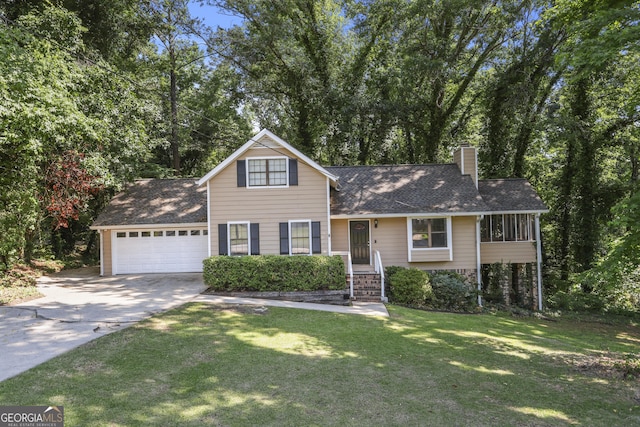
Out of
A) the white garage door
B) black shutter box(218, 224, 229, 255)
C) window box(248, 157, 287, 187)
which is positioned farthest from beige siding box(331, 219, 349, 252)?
the white garage door

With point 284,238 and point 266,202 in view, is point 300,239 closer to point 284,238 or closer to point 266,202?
point 284,238

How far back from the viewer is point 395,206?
51.1 feet

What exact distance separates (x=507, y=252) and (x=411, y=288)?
5.84m

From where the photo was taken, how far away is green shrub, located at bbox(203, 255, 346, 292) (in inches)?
511

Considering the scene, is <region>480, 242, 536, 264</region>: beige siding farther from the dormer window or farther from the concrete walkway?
the dormer window

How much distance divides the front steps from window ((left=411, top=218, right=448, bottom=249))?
244cm

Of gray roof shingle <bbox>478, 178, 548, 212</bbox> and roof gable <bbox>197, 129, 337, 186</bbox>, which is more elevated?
roof gable <bbox>197, 129, 337, 186</bbox>

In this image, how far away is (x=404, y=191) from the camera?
1662 cm

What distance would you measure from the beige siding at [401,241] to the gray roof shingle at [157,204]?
5.91 m

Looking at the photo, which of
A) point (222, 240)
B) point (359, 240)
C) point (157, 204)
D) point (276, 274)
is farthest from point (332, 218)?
point (157, 204)

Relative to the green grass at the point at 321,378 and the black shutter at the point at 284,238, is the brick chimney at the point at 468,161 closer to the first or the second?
the black shutter at the point at 284,238

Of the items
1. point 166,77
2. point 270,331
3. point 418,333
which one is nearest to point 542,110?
point 418,333

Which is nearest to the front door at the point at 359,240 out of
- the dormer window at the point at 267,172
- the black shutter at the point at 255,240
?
the dormer window at the point at 267,172

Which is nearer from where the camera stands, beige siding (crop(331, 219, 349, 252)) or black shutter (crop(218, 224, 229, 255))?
black shutter (crop(218, 224, 229, 255))
